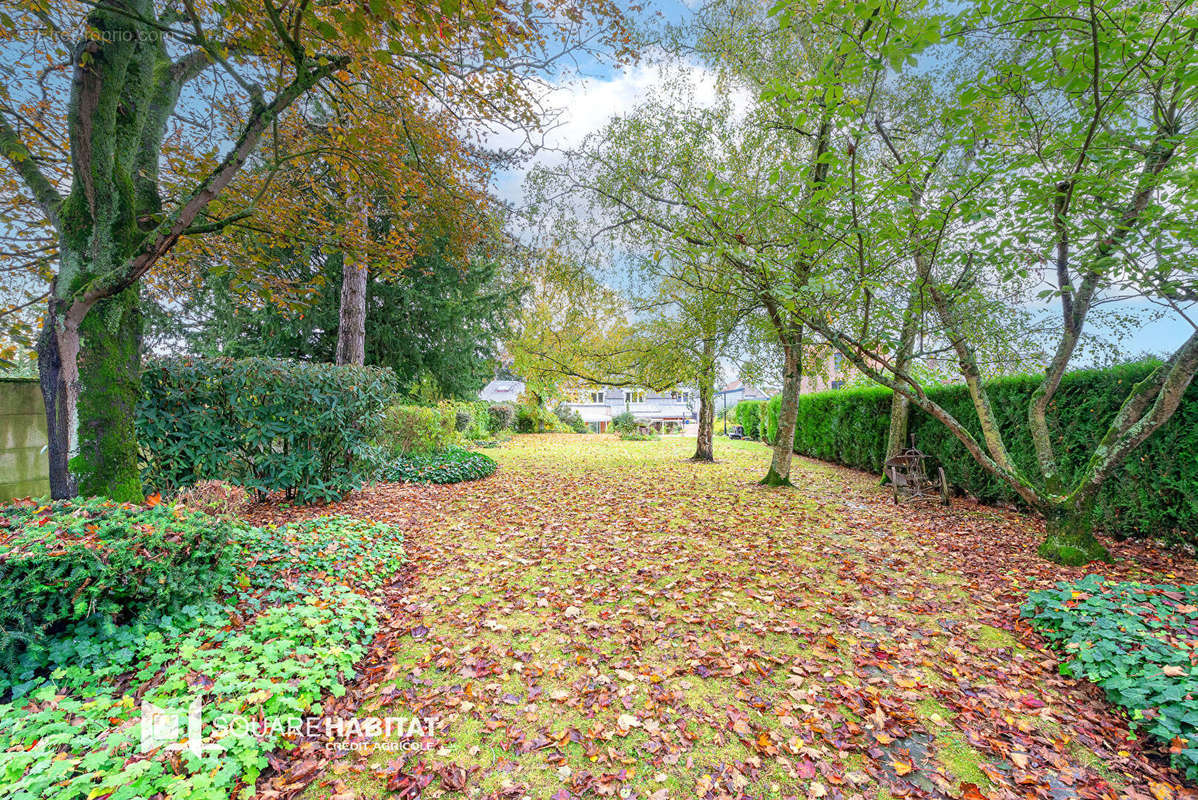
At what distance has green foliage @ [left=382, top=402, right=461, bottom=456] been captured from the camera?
989cm

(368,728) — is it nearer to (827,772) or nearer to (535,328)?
(827,772)

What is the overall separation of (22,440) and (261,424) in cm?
207

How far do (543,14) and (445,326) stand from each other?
394 inches

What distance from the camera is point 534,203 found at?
9211 mm

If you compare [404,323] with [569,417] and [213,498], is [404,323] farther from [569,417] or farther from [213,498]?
[569,417]

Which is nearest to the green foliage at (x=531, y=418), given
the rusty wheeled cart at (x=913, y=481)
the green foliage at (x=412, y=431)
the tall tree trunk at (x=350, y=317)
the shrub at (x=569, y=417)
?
the shrub at (x=569, y=417)

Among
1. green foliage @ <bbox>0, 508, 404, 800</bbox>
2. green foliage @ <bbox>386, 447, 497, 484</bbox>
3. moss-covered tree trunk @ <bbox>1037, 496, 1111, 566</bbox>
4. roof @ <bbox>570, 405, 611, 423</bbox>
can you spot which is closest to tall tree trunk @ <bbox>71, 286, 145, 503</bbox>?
green foliage @ <bbox>0, 508, 404, 800</bbox>

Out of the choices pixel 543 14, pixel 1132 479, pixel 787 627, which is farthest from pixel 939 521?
pixel 543 14

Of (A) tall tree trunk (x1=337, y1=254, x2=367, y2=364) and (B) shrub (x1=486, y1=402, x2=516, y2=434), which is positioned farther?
(B) shrub (x1=486, y1=402, x2=516, y2=434)

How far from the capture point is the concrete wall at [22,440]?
4.62 meters

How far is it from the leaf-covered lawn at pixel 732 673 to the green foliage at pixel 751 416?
15894 millimetres

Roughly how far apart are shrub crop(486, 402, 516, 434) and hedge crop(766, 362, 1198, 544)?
16013 millimetres

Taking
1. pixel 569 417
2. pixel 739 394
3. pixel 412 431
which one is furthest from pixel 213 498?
pixel 739 394

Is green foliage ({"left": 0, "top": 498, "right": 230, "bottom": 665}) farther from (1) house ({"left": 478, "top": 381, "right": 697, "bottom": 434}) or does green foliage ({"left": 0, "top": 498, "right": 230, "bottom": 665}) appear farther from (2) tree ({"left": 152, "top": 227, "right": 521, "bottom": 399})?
(1) house ({"left": 478, "top": 381, "right": 697, "bottom": 434})
